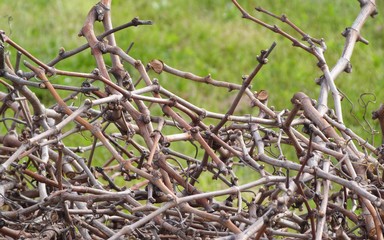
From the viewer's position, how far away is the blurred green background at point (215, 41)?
5.74 metres

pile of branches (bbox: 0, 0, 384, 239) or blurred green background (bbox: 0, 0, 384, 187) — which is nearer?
pile of branches (bbox: 0, 0, 384, 239)

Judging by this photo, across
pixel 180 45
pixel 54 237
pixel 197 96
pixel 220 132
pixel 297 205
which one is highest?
Result: pixel 180 45

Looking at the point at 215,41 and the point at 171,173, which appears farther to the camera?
the point at 215,41

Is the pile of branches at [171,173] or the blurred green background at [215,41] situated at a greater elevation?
the blurred green background at [215,41]

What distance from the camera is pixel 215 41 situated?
6383 mm

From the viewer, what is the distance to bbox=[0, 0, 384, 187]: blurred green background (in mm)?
5742

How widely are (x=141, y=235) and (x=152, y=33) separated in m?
4.48

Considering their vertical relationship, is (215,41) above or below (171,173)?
above

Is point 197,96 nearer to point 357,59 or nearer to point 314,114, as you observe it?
point 357,59

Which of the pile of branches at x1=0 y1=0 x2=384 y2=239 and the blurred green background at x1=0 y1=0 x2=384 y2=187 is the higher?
the blurred green background at x1=0 y1=0 x2=384 y2=187

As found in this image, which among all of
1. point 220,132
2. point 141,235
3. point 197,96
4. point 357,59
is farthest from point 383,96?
point 141,235

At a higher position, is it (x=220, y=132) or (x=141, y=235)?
(x=220, y=132)

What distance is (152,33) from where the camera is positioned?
6.38 meters

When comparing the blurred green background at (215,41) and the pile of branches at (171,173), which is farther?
the blurred green background at (215,41)
